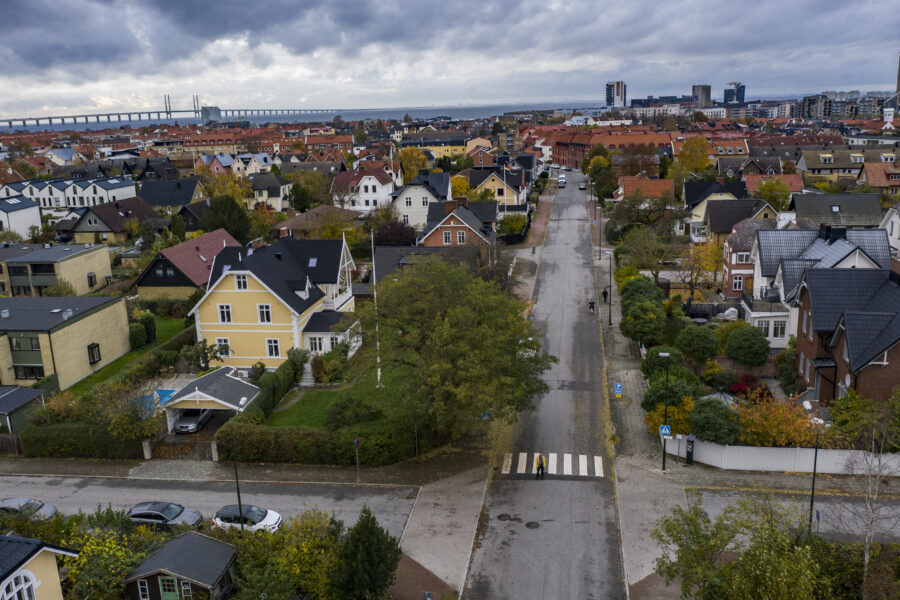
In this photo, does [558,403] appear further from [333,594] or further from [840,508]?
[333,594]

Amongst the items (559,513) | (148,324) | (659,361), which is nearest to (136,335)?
(148,324)

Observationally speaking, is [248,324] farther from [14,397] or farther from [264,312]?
[14,397]

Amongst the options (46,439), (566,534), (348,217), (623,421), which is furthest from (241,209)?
(566,534)

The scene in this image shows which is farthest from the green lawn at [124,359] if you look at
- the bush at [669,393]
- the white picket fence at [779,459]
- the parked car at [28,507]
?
the white picket fence at [779,459]

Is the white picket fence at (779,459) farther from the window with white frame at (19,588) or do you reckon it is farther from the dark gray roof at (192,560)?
the window with white frame at (19,588)

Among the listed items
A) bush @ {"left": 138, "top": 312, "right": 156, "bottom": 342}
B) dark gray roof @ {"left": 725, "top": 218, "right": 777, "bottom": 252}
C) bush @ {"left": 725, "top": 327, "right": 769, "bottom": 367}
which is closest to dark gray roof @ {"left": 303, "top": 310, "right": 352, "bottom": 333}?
bush @ {"left": 138, "top": 312, "right": 156, "bottom": 342}

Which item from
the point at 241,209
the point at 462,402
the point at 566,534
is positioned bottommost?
the point at 566,534
